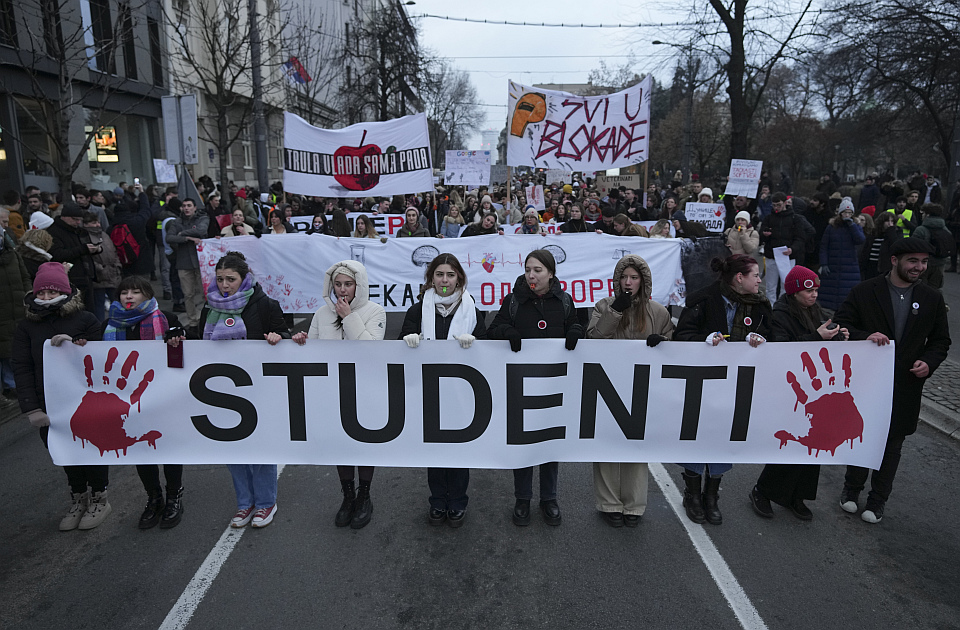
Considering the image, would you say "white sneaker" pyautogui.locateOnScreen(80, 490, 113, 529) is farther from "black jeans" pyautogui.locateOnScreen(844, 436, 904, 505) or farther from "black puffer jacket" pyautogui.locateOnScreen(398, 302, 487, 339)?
"black jeans" pyautogui.locateOnScreen(844, 436, 904, 505)

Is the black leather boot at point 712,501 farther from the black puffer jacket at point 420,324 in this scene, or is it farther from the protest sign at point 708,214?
the protest sign at point 708,214

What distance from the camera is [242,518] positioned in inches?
165

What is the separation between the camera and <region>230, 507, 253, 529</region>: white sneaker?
4.16 meters

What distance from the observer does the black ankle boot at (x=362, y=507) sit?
4.20 metres

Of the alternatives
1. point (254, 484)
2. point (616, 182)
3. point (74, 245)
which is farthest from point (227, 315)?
point (616, 182)

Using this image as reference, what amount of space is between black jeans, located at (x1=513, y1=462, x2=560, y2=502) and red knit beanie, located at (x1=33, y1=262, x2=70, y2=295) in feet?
9.76

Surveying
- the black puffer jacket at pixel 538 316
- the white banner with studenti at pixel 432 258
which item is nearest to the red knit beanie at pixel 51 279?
the black puffer jacket at pixel 538 316

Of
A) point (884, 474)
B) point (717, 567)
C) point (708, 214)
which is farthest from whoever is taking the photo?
point (708, 214)

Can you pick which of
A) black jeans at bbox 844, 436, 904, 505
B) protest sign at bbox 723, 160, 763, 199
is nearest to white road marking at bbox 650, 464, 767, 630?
black jeans at bbox 844, 436, 904, 505

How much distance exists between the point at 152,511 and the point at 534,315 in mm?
2774

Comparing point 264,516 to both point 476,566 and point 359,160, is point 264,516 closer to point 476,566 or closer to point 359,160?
point 476,566

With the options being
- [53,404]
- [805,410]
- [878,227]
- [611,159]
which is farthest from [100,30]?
[805,410]

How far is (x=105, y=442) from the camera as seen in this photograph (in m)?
4.02

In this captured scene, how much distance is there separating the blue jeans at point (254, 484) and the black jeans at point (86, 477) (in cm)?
86
